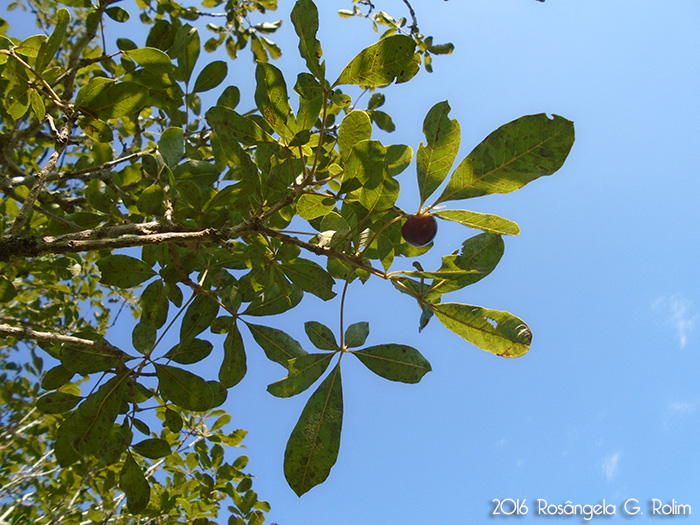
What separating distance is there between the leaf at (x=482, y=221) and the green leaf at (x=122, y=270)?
1.08 metres

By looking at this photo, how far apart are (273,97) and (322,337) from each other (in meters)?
0.74

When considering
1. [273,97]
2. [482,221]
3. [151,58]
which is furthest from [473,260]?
[151,58]

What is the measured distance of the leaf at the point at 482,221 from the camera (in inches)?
45.7

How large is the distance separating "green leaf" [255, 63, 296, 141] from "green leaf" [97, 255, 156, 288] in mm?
739

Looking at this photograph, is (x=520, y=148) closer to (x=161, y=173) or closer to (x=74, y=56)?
(x=161, y=173)

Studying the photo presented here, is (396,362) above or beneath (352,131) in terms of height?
beneath

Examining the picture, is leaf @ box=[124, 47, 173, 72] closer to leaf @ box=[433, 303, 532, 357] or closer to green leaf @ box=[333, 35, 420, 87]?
green leaf @ box=[333, 35, 420, 87]

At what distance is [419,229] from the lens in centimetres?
126

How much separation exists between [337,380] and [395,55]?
0.91 m

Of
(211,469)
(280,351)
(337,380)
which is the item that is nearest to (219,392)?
(280,351)

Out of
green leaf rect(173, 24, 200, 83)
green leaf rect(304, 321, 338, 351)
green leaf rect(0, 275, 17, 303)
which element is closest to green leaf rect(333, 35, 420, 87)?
green leaf rect(304, 321, 338, 351)

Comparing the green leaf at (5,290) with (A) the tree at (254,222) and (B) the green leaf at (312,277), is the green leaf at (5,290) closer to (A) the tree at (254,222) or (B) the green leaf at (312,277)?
(A) the tree at (254,222)

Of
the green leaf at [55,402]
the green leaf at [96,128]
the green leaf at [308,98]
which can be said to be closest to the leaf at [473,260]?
the green leaf at [308,98]

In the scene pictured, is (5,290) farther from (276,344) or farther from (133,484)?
(276,344)
